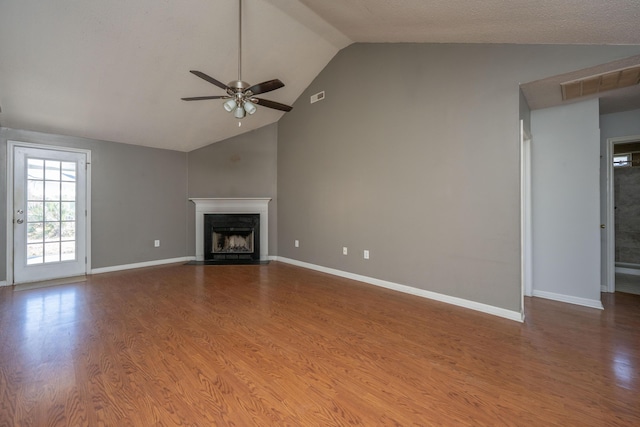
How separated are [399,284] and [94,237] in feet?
16.6

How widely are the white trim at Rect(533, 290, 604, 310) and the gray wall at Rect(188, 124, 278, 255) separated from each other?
14.5 feet

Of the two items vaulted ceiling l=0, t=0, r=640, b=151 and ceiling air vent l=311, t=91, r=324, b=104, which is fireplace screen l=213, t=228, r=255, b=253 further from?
ceiling air vent l=311, t=91, r=324, b=104

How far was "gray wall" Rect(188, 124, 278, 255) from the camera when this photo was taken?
18.9 feet

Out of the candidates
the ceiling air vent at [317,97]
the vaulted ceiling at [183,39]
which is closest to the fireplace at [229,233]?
the vaulted ceiling at [183,39]

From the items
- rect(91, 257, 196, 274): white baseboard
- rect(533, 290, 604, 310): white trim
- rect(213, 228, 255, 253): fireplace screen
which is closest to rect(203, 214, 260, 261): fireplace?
rect(213, 228, 255, 253): fireplace screen

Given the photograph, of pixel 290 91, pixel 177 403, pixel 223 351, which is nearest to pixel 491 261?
pixel 223 351

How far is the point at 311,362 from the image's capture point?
2.02m

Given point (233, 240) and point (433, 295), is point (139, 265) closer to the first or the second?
point (233, 240)

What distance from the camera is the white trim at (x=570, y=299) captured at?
3.09 meters

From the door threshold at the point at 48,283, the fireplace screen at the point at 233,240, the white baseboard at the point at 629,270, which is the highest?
the fireplace screen at the point at 233,240

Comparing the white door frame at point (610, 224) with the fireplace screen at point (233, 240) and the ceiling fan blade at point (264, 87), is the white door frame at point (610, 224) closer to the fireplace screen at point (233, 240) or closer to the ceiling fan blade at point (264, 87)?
the ceiling fan blade at point (264, 87)

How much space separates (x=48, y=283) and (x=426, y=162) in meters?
5.68

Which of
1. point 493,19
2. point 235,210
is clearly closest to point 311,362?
point 493,19

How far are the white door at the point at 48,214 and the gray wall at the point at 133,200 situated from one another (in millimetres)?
172
